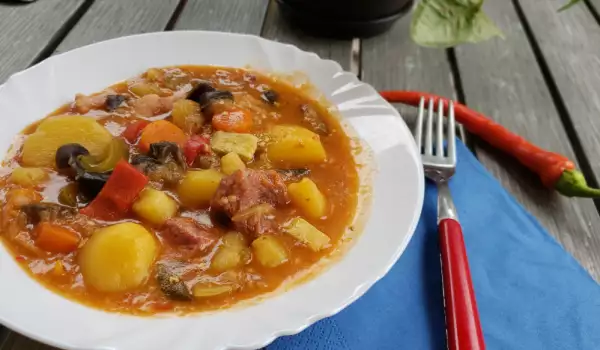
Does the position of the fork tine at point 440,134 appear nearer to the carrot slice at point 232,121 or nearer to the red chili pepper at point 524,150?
the red chili pepper at point 524,150

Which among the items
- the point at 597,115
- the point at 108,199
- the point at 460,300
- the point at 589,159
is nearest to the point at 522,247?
the point at 460,300

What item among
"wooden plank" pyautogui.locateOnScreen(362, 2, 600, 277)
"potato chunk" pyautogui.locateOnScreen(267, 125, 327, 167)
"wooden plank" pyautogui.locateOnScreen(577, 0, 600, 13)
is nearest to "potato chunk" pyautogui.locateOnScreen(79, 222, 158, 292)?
"potato chunk" pyautogui.locateOnScreen(267, 125, 327, 167)

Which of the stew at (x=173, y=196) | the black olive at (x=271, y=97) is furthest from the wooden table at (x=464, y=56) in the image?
the stew at (x=173, y=196)

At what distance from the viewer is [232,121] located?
2.20 meters

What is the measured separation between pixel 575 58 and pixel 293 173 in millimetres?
2030

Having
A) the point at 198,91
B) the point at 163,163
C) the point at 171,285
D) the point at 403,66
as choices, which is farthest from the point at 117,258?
the point at 403,66

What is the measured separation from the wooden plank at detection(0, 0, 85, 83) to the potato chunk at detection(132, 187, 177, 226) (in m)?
1.18

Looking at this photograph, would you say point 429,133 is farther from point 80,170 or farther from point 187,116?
point 80,170

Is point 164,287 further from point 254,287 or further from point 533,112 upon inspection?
point 533,112

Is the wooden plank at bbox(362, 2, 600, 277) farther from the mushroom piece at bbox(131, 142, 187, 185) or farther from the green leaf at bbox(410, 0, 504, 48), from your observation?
the mushroom piece at bbox(131, 142, 187, 185)

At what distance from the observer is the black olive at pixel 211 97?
88.0 inches

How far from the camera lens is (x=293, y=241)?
1815 mm

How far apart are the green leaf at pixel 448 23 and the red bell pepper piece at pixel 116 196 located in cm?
94

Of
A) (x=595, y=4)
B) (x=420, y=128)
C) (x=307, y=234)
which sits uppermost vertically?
(x=307, y=234)
